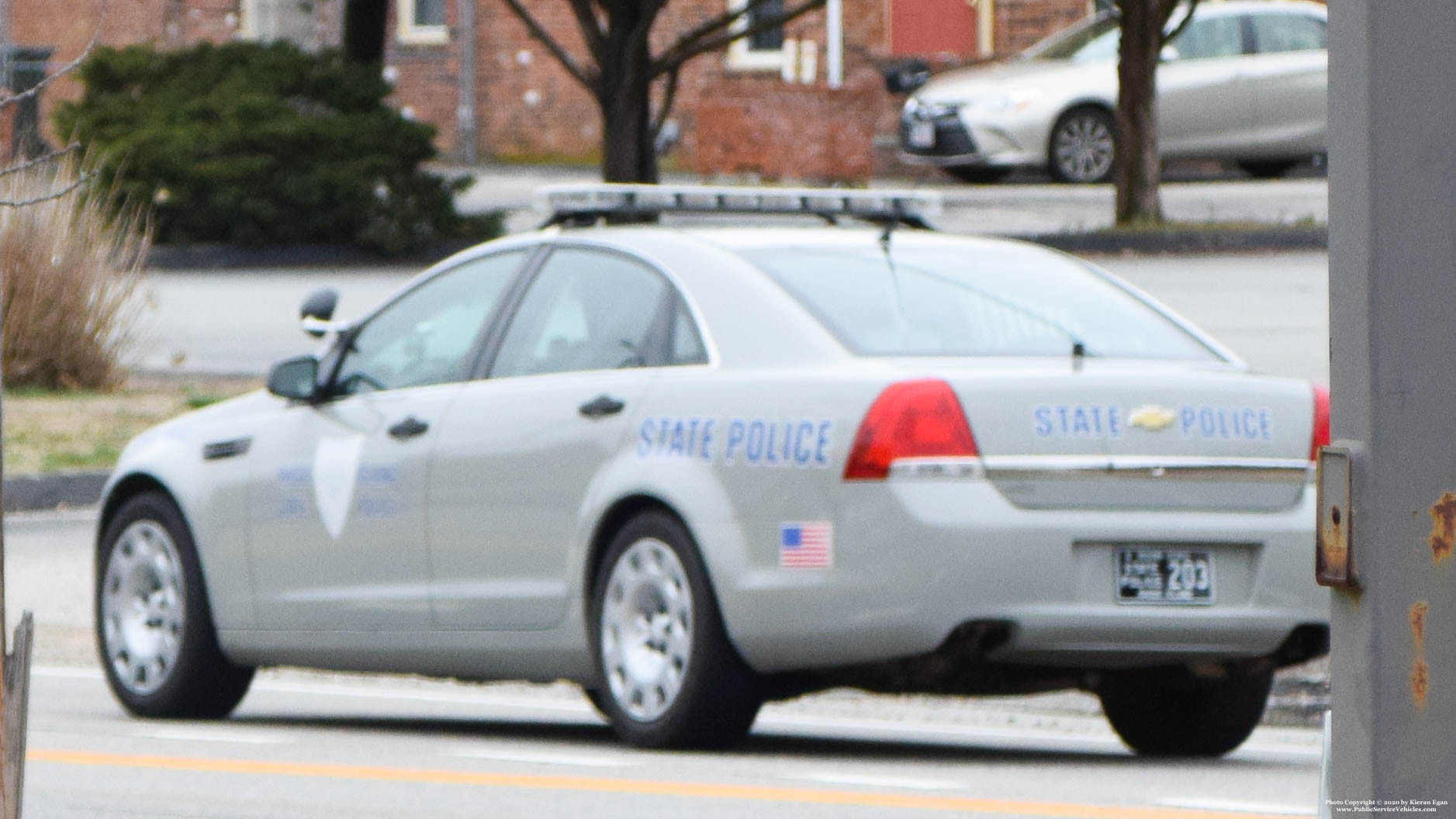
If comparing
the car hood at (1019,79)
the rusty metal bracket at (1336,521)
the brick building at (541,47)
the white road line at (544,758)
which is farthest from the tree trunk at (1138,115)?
the rusty metal bracket at (1336,521)

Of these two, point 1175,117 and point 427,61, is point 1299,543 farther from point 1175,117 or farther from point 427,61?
point 427,61

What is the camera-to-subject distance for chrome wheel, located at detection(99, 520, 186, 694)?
862 centimetres

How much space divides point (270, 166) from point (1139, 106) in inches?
282

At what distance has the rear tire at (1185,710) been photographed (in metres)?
7.61

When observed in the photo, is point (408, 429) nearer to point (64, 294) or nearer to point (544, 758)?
point (544, 758)

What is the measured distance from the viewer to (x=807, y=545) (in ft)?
22.8

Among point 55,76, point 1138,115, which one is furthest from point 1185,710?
point 1138,115

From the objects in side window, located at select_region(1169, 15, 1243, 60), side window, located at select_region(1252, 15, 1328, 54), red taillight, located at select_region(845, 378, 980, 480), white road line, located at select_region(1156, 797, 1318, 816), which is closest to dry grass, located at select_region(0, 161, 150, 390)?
red taillight, located at select_region(845, 378, 980, 480)

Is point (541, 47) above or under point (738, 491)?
above

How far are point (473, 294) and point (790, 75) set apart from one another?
28.7 m

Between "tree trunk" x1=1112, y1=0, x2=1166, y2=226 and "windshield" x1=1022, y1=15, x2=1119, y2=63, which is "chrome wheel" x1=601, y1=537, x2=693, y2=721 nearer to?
"tree trunk" x1=1112, y1=0, x2=1166, y2=226

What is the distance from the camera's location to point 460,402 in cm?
807

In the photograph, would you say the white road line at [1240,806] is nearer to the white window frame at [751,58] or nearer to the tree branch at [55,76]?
the tree branch at [55,76]

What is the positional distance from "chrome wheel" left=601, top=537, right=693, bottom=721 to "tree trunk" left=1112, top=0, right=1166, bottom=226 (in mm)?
16721
